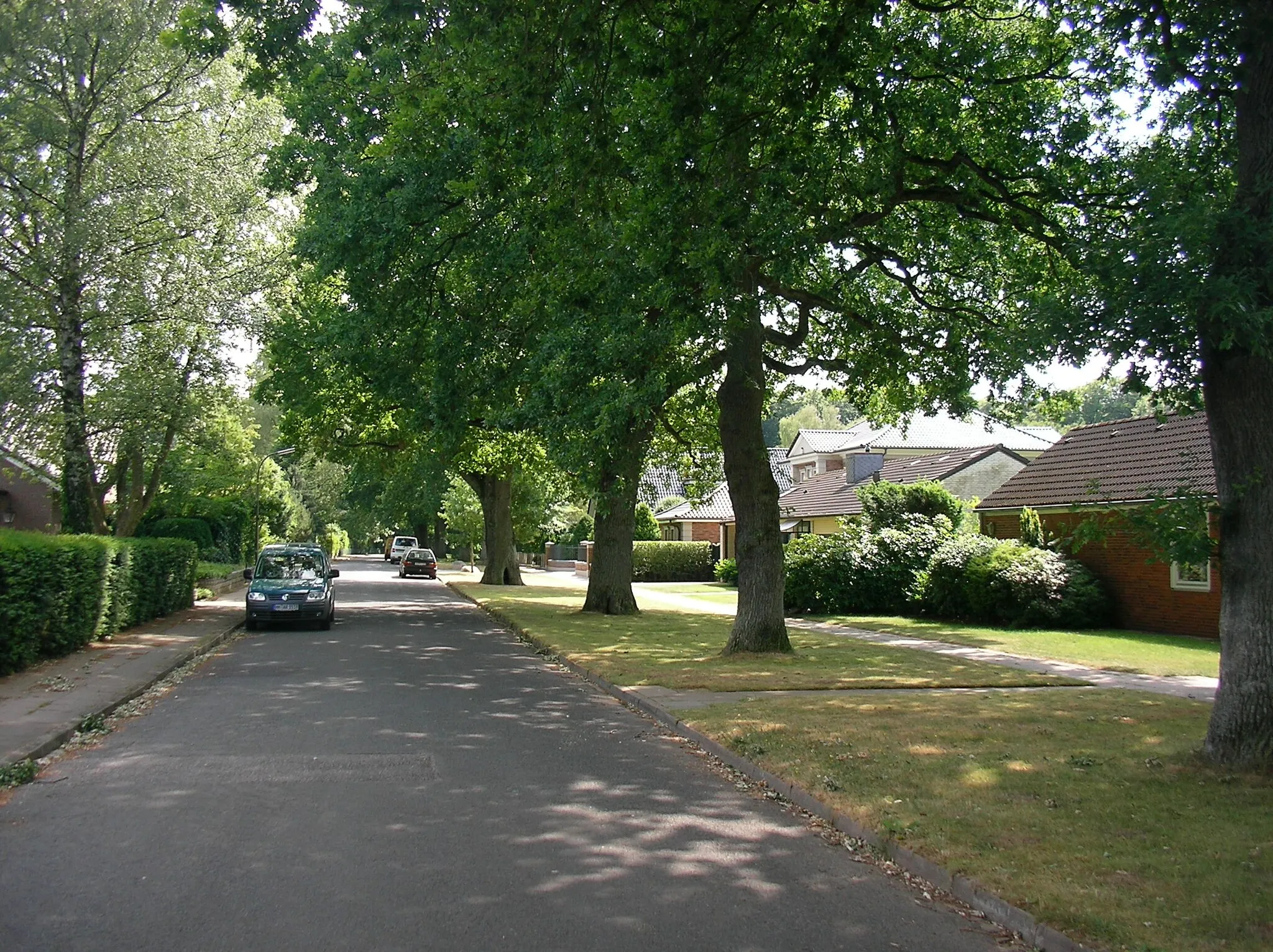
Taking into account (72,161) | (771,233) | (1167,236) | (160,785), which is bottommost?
(160,785)

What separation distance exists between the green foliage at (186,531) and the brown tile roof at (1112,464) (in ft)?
91.1

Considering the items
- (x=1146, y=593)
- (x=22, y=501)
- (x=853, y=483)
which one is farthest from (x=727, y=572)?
(x=22, y=501)

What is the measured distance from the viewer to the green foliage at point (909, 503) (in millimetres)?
31406

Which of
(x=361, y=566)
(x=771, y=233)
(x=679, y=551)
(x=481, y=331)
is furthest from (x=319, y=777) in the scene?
(x=361, y=566)

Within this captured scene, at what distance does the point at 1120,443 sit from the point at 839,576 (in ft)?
24.8

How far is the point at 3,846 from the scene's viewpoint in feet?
21.3

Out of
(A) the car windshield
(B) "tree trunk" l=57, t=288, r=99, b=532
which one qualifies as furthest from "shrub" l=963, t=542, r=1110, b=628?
(B) "tree trunk" l=57, t=288, r=99, b=532

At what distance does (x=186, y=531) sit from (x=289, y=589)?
20.6m

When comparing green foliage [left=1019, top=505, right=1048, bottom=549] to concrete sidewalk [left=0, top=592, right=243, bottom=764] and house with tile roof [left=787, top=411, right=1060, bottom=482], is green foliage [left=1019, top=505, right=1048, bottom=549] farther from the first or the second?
concrete sidewalk [left=0, top=592, right=243, bottom=764]

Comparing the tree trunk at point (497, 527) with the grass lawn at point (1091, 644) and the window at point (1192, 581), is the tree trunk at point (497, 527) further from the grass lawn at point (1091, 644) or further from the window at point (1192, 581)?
the window at point (1192, 581)

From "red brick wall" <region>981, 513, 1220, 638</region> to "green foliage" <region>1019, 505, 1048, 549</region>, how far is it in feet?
1.35

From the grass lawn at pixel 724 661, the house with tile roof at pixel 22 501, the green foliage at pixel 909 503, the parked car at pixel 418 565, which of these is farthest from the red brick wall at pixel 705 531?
the grass lawn at pixel 724 661

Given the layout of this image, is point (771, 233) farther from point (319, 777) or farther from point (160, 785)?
point (160, 785)

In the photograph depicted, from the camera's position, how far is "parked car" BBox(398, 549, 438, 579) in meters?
55.7
